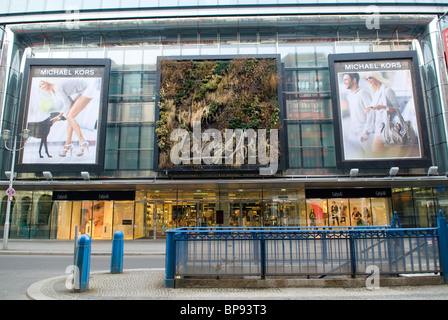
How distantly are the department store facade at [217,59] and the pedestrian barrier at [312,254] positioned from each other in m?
17.0

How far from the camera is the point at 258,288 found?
303 inches

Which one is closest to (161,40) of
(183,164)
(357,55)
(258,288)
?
(183,164)

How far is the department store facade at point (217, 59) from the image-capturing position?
25.8m

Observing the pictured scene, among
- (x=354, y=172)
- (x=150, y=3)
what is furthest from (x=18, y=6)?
(x=354, y=172)

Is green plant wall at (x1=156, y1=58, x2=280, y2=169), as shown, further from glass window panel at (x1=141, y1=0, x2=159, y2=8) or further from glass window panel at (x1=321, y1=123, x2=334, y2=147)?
glass window panel at (x1=141, y1=0, x2=159, y2=8)

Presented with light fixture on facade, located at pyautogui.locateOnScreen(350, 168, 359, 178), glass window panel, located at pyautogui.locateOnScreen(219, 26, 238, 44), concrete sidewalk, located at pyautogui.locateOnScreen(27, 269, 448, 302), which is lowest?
concrete sidewalk, located at pyautogui.locateOnScreen(27, 269, 448, 302)

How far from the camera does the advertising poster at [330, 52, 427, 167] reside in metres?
24.5

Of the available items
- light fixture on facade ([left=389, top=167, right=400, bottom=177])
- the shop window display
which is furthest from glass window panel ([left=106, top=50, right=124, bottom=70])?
light fixture on facade ([left=389, top=167, right=400, bottom=177])

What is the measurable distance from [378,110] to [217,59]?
12.6 m

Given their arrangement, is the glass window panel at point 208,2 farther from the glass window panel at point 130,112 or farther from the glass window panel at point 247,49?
the glass window panel at point 130,112

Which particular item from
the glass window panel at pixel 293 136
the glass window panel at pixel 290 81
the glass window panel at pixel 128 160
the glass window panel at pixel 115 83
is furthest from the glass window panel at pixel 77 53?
the glass window panel at pixel 293 136

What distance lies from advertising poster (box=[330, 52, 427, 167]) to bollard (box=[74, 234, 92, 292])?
20.7 metres

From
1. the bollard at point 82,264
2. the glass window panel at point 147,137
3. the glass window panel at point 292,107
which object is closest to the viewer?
the bollard at point 82,264

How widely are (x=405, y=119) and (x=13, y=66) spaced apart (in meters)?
30.8
